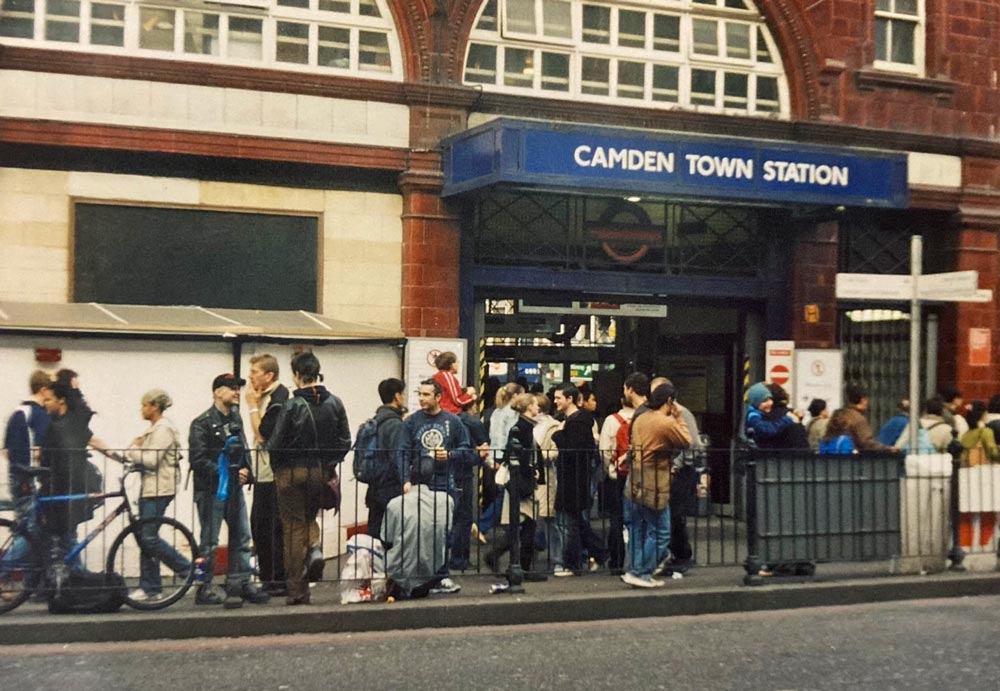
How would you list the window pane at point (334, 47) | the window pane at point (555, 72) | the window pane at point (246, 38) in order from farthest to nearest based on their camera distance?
the window pane at point (555, 72) → the window pane at point (334, 47) → the window pane at point (246, 38)

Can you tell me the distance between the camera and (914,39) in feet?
54.0

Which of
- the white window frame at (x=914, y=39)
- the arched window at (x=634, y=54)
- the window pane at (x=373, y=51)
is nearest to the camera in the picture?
the window pane at (x=373, y=51)

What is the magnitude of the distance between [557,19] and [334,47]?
2.87m

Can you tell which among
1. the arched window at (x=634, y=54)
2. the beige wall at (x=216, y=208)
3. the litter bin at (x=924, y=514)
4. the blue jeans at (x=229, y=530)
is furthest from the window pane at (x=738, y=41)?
the blue jeans at (x=229, y=530)

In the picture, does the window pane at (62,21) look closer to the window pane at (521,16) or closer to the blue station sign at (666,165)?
the blue station sign at (666,165)

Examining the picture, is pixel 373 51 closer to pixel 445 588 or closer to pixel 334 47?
pixel 334 47

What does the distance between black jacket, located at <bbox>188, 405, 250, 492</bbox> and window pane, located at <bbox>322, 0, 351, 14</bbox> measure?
19.6 ft

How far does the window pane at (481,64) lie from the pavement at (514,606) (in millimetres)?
6596

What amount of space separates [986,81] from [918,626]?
1065cm

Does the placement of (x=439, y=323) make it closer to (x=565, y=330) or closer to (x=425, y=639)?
(x=565, y=330)

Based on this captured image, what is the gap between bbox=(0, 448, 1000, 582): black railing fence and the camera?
8914 mm

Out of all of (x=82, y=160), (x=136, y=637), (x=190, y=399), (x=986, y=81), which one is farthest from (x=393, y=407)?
(x=986, y=81)

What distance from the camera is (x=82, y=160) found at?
494 inches

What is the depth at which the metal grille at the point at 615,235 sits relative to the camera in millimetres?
14320
